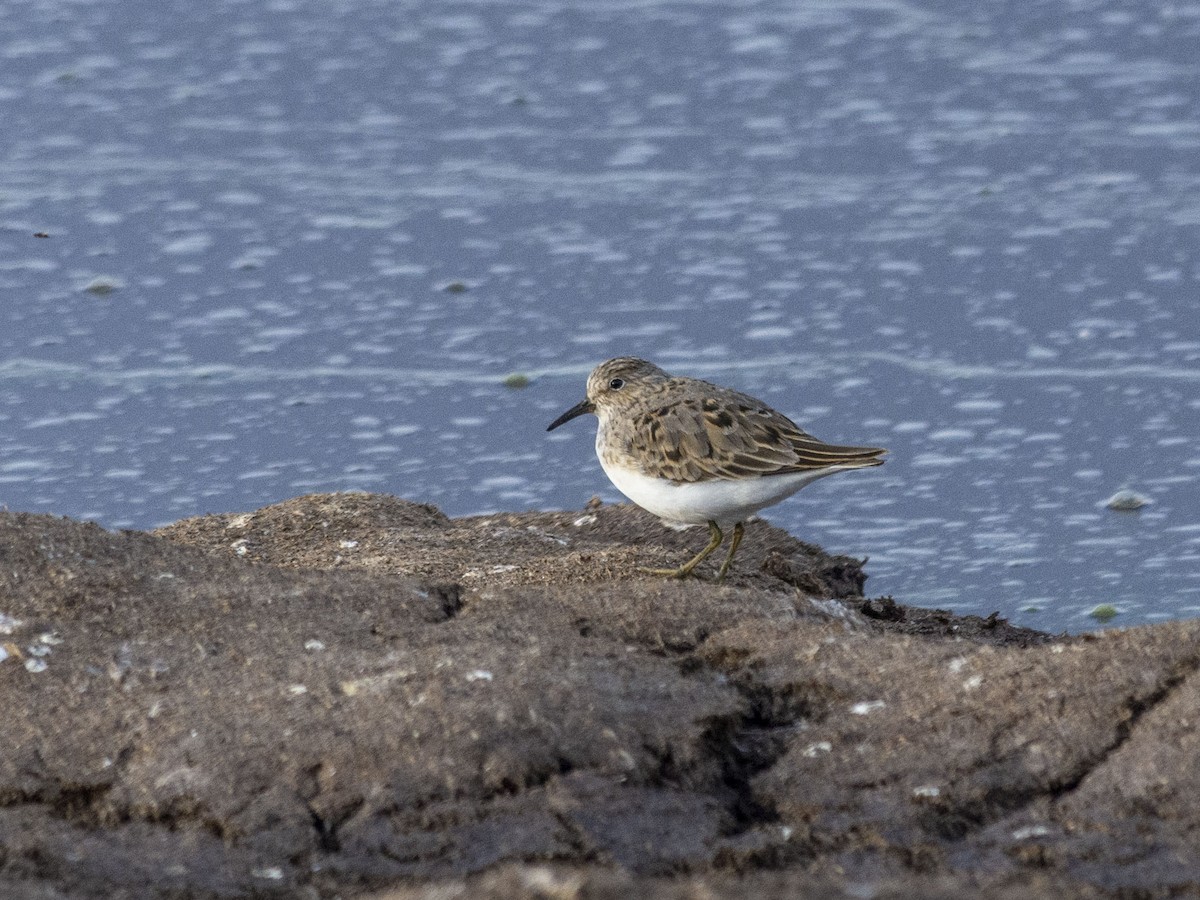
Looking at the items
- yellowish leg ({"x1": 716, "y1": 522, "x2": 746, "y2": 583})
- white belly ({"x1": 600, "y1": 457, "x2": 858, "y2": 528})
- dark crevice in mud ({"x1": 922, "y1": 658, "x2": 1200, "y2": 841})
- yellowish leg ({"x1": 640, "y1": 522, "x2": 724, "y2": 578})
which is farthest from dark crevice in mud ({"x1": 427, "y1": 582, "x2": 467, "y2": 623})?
dark crevice in mud ({"x1": 922, "y1": 658, "x2": 1200, "y2": 841})

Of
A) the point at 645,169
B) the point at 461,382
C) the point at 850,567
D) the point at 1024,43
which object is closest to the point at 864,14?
the point at 1024,43

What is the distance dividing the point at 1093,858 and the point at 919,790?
1.10 ft

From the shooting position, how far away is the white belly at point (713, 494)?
15.6ft

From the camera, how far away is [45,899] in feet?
9.89

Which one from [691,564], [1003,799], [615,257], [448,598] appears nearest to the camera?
[1003,799]

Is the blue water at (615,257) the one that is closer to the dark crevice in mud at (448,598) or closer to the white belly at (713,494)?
the white belly at (713,494)

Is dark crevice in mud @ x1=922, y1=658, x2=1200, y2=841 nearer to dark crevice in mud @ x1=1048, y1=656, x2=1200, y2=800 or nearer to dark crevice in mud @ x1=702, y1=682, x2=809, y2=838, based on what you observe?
dark crevice in mud @ x1=1048, y1=656, x2=1200, y2=800

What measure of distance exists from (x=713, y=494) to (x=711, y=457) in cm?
9

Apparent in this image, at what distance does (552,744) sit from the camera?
3424 millimetres

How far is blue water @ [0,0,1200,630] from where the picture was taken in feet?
19.6

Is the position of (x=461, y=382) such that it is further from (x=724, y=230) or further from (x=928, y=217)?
(x=928, y=217)

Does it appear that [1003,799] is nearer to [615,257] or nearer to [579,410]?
[579,410]

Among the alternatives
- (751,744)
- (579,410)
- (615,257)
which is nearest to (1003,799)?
(751,744)

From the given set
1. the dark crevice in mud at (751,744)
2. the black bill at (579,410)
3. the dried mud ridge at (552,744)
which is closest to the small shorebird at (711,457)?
the black bill at (579,410)
